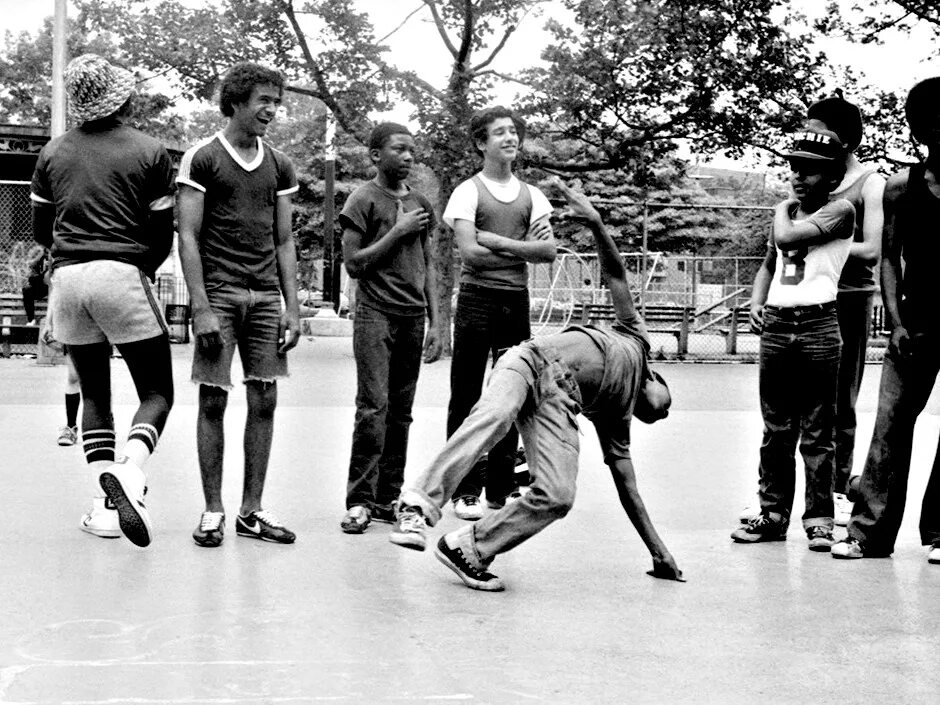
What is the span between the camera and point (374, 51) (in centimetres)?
1977

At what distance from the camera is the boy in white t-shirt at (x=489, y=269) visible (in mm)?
6598

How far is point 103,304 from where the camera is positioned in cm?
562

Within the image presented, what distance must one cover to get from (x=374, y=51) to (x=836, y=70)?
22.1 ft

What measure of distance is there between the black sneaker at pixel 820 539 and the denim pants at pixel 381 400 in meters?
2.02

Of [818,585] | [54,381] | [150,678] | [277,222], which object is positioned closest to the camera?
[150,678]

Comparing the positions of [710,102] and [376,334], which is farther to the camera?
[710,102]

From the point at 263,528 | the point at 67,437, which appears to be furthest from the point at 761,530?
the point at 67,437

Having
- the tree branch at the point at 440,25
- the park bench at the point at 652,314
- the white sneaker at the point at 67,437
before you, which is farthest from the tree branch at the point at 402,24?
the white sneaker at the point at 67,437

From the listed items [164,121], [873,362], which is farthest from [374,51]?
[164,121]

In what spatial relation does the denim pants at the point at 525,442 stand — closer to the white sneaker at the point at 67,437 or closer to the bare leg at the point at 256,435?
the bare leg at the point at 256,435

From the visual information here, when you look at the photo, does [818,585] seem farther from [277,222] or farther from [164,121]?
[164,121]

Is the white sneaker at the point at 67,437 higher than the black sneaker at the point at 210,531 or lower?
lower

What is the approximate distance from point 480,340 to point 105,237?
1933 millimetres

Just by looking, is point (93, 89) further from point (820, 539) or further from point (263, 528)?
point (820, 539)
